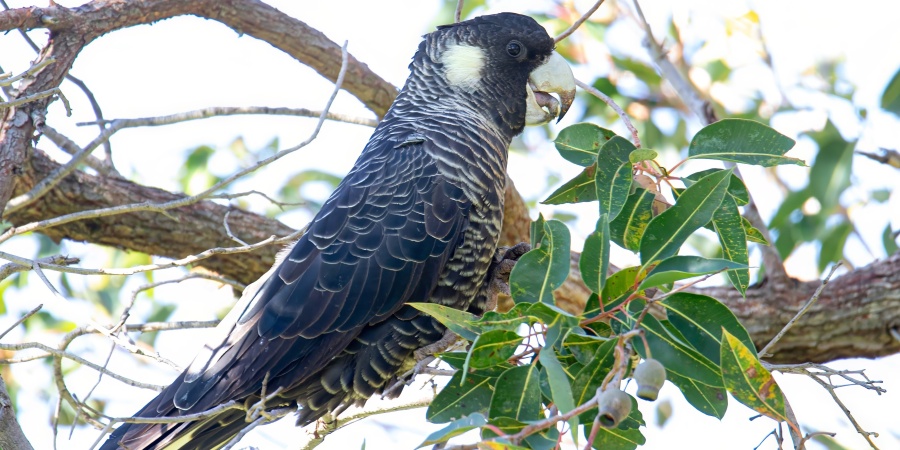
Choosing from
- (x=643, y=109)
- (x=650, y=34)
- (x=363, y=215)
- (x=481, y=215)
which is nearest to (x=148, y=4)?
(x=363, y=215)

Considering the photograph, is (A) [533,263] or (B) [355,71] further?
(B) [355,71]

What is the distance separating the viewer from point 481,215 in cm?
271

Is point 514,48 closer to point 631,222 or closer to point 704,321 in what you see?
point 631,222

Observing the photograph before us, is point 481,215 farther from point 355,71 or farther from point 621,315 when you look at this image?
point 355,71

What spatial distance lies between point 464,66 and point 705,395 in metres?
1.67

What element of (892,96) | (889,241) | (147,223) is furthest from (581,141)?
(889,241)

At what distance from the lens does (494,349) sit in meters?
1.75

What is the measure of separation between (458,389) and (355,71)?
229cm

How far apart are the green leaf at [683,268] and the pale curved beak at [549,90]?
1433 millimetres

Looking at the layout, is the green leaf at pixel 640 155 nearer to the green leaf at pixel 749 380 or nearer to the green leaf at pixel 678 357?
the green leaf at pixel 678 357

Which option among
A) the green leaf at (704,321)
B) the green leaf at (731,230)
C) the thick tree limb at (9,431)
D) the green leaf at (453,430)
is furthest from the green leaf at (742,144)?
the thick tree limb at (9,431)

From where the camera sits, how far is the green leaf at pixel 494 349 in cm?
173

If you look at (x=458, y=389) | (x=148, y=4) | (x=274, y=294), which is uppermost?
(x=148, y=4)

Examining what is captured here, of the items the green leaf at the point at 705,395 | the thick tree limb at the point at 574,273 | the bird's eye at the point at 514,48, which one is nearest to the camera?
the green leaf at the point at 705,395
